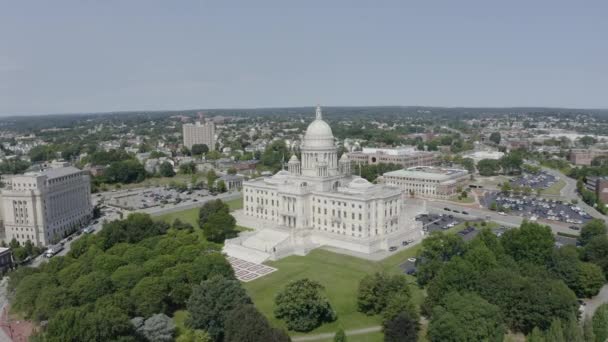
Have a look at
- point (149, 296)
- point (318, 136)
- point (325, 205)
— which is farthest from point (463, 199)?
point (149, 296)

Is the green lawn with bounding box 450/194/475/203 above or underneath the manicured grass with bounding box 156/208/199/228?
underneath

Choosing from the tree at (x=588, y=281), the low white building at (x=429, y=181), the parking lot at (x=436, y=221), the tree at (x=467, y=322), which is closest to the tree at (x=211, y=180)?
the low white building at (x=429, y=181)

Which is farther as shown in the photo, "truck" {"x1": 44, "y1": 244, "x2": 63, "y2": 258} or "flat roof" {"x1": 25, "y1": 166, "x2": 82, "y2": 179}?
"flat roof" {"x1": 25, "y1": 166, "x2": 82, "y2": 179}

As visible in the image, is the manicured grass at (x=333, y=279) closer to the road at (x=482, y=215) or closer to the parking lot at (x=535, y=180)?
the road at (x=482, y=215)

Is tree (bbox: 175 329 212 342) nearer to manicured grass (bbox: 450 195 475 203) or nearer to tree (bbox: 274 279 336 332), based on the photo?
tree (bbox: 274 279 336 332)

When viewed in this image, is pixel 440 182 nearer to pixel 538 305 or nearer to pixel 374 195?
pixel 374 195

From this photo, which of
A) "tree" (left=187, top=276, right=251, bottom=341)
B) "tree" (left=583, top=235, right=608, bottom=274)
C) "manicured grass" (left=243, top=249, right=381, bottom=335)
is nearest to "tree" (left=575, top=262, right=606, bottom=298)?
"tree" (left=583, top=235, right=608, bottom=274)

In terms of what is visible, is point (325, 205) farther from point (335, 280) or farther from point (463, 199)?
point (463, 199)
